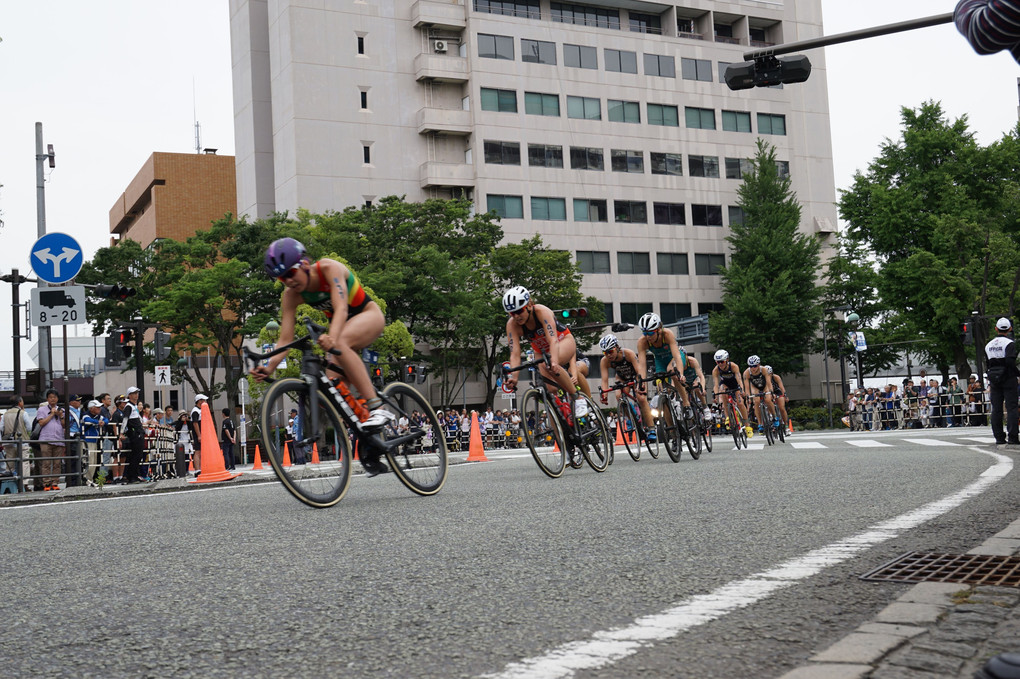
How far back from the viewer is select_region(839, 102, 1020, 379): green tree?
43969 millimetres

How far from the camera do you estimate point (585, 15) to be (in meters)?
71.0

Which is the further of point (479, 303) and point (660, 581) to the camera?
point (479, 303)

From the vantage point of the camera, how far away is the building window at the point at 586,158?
67188 millimetres

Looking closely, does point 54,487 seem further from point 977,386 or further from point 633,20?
point 633,20

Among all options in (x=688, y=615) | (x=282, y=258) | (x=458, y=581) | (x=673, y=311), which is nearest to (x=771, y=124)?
(x=673, y=311)

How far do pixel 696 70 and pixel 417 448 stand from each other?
67.0 m

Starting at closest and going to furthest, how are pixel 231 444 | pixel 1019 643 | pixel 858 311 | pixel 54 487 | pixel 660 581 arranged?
pixel 1019 643
pixel 660 581
pixel 54 487
pixel 231 444
pixel 858 311

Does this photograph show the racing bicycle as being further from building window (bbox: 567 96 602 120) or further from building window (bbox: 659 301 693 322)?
building window (bbox: 659 301 693 322)

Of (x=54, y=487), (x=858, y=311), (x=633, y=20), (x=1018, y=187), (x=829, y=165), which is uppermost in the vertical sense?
(x=633, y=20)

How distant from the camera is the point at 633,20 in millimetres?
72938

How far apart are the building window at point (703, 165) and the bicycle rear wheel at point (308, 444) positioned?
65.3 meters

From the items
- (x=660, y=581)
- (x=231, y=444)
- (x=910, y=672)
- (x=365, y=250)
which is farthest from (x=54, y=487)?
(x=365, y=250)

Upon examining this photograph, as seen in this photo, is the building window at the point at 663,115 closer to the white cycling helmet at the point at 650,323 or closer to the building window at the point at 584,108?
the building window at the point at 584,108

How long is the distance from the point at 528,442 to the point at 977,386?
26.3 m
